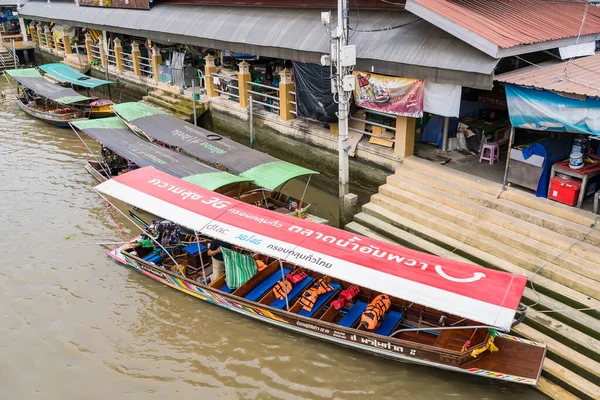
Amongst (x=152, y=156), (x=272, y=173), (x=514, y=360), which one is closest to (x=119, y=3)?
(x=152, y=156)

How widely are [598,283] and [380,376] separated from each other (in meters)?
4.47

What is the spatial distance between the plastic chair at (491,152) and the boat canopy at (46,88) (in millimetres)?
16861

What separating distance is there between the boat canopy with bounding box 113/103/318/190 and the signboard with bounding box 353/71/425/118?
2690 mm

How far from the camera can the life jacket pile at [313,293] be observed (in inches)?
394

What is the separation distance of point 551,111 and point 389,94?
4.28 meters

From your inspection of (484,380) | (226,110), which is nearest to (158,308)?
(484,380)

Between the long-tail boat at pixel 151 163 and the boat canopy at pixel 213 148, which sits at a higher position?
the boat canopy at pixel 213 148

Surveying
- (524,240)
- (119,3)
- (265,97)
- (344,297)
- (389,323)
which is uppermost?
(119,3)

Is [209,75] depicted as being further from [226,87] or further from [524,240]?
[524,240]

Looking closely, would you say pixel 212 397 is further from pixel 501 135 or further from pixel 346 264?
pixel 501 135

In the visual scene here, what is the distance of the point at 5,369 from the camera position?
9422mm

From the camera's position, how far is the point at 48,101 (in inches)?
955

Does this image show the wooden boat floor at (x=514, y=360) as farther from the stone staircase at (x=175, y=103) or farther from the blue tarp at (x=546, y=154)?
the stone staircase at (x=175, y=103)

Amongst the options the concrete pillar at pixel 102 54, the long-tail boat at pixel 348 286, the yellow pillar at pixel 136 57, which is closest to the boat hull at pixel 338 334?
the long-tail boat at pixel 348 286
